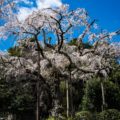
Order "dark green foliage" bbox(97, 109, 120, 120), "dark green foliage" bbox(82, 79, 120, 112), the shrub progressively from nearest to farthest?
the shrub < "dark green foliage" bbox(97, 109, 120, 120) < "dark green foliage" bbox(82, 79, 120, 112)

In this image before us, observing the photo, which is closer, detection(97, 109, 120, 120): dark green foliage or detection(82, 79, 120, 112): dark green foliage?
detection(97, 109, 120, 120): dark green foliage

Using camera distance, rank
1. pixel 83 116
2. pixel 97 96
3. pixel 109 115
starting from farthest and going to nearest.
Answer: pixel 97 96 < pixel 109 115 < pixel 83 116

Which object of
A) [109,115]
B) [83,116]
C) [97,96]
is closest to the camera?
[83,116]

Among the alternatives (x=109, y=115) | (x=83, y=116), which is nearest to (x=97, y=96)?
(x=109, y=115)

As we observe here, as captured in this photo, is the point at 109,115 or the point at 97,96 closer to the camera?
the point at 109,115

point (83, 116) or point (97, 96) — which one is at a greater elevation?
point (97, 96)

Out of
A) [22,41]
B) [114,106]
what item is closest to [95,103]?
[114,106]

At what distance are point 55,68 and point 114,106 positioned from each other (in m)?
8.53

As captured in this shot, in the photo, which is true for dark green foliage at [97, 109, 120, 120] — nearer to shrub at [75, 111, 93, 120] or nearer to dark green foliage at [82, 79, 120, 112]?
shrub at [75, 111, 93, 120]

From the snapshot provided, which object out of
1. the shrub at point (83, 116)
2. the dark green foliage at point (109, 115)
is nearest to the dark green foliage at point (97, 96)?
the dark green foliage at point (109, 115)

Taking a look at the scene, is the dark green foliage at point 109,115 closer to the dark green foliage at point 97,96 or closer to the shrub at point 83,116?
the shrub at point 83,116

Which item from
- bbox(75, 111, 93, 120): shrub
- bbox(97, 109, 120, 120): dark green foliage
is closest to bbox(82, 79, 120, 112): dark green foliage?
bbox(97, 109, 120, 120): dark green foliage

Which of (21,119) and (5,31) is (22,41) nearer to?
(5,31)

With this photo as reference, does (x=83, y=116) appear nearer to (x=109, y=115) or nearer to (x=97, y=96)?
(x=109, y=115)
